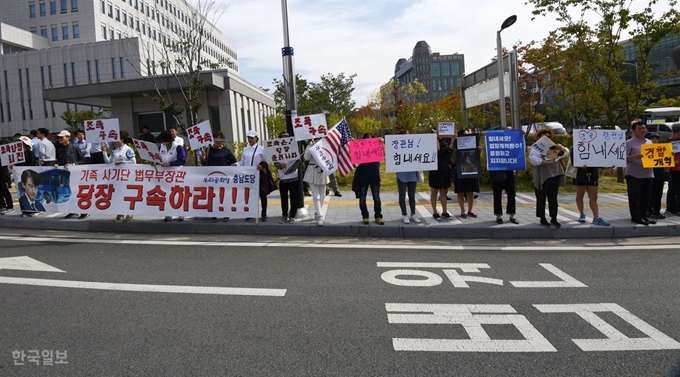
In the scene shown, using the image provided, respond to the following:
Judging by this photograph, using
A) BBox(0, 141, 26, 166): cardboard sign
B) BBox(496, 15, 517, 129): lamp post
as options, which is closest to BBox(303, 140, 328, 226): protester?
BBox(496, 15, 517, 129): lamp post

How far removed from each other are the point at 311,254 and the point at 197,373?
12.7 feet

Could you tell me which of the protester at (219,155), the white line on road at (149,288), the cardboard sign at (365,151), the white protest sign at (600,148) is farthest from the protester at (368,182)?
the white line on road at (149,288)

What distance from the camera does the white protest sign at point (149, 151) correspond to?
9414mm

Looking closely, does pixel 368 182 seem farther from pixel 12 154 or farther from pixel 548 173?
pixel 12 154

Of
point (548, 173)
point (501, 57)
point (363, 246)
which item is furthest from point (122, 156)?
point (501, 57)

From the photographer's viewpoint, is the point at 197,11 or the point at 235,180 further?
the point at 197,11

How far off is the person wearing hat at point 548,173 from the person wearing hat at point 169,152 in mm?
6712

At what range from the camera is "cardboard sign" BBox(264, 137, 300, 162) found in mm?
9312

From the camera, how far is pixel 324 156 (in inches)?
359

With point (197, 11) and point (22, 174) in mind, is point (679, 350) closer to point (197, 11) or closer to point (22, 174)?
point (22, 174)

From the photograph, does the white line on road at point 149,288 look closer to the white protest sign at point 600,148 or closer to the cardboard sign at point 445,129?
the cardboard sign at point 445,129

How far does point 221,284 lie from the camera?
5.64 meters

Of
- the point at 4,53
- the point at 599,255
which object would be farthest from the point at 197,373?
the point at 4,53

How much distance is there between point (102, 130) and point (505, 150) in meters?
8.77
